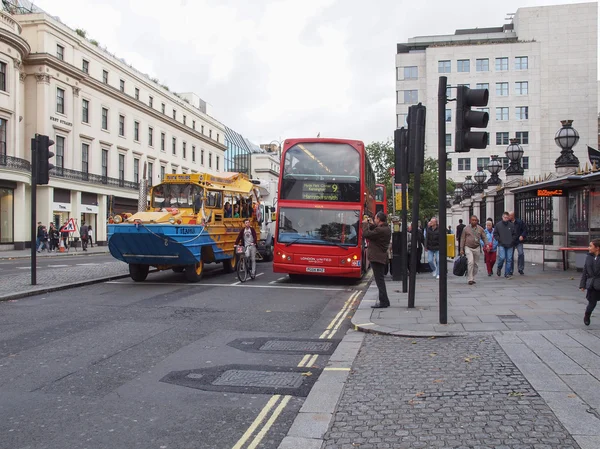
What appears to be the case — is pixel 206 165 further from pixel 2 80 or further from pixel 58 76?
pixel 2 80

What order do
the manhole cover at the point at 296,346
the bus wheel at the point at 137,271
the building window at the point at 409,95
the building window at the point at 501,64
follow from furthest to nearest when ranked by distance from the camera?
the building window at the point at 409,95 < the building window at the point at 501,64 < the bus wheel at the point at 137,271 < the manhole cover at the point at 296,346

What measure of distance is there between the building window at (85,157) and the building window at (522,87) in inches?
2050

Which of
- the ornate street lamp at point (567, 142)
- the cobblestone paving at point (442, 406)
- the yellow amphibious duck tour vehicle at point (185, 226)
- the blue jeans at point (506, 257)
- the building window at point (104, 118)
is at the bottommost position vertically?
the cobblestone paving at point (442, 406)

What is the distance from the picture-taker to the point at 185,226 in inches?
557

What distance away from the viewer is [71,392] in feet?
16.7

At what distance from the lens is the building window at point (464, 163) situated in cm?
6938

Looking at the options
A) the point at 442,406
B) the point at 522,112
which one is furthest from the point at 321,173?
the point at 522,112

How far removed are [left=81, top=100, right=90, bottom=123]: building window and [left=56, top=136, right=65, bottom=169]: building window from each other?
3223mm

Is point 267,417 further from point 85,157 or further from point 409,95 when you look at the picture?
point 409,95

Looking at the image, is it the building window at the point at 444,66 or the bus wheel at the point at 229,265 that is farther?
the building window at the point at 444,66

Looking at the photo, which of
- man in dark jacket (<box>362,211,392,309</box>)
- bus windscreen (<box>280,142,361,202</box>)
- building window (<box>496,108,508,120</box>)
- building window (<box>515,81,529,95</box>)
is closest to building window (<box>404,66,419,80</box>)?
building window (<box>496,108,508,120</box>)

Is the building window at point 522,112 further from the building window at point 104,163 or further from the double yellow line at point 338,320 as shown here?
the double yellow line at point 338,320

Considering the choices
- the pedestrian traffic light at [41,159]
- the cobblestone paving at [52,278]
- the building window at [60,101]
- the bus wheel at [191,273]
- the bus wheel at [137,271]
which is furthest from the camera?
the building window at [60,101]

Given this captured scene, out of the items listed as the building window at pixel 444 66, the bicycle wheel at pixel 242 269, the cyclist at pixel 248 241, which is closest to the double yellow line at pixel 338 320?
the bicycle wheel at pixel 242 269
